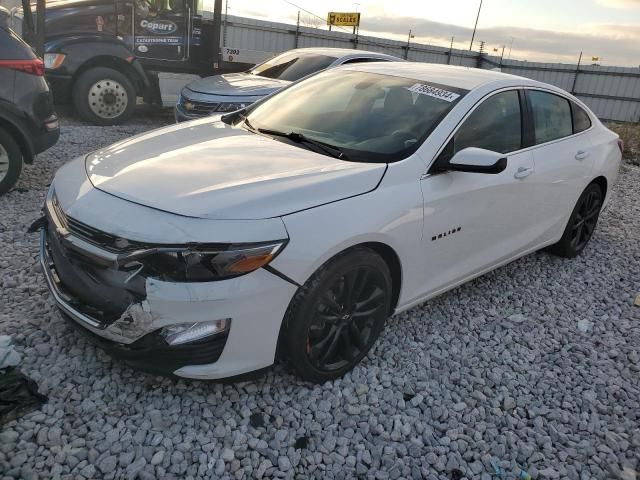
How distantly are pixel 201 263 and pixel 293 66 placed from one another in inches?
259

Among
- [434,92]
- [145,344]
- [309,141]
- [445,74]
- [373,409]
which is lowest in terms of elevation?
[373,409]

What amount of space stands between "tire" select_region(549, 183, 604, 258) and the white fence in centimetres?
1358

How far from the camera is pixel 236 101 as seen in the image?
24.6ft

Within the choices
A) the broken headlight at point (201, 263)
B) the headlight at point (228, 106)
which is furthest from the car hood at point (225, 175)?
the headlight at point (228, 106)

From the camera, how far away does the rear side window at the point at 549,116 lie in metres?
4.05

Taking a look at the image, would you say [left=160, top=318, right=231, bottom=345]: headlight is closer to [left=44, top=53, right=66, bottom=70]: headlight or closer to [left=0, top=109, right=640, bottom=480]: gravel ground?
[left=0, top=109, right=640, bottom=480]: gravel ground

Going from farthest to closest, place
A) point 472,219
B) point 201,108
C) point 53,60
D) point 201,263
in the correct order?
point 53,60, point 201,108, point 472,219, point 201,263

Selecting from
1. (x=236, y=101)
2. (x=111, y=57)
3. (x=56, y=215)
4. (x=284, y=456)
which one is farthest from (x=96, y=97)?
(x=284, y=456)

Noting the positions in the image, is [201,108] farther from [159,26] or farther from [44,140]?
[159,26]

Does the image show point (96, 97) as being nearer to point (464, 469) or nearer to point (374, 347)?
point (374, 347)

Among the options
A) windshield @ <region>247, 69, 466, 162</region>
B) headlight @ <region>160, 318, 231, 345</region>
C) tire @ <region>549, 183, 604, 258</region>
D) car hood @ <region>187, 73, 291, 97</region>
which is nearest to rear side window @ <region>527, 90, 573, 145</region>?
tire @ <region>549, 183, 604, 258</region>

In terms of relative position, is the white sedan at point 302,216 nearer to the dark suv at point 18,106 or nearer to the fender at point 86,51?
the dark suv at point 18,106

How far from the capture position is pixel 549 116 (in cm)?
423

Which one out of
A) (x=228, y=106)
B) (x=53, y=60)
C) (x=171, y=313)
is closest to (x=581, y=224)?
(x=171, y=313)
